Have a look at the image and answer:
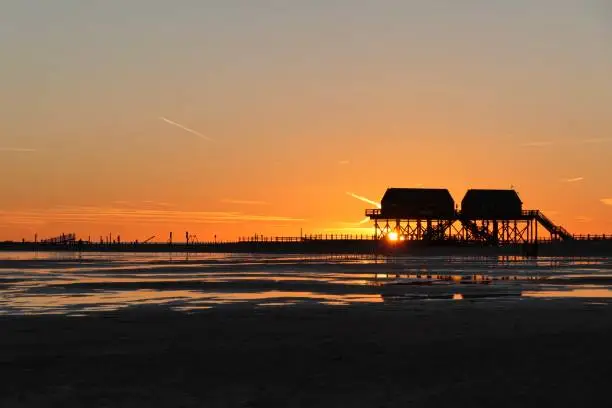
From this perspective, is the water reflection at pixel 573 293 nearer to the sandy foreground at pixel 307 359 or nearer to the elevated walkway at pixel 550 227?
the sandy foreground at pixel 307 359

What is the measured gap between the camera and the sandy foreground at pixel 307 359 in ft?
40.0

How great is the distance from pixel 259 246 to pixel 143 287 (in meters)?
133

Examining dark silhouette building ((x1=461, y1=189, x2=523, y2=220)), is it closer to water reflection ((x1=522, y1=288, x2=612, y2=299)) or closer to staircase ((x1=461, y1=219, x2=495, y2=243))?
staircase ((x1=461, y1=219, x2=495, y2=243))

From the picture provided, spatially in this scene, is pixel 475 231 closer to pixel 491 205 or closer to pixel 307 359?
pixel 491 205

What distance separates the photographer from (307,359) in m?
15.7

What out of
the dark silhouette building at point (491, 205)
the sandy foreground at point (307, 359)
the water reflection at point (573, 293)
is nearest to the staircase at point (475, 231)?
the dark silhouette building at point (491, 205)

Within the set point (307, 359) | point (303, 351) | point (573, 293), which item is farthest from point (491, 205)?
point (307, 359)

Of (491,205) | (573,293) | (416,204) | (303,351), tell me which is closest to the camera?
(303,351)

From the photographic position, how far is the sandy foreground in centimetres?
1220

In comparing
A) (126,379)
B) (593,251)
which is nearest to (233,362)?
(126,379)

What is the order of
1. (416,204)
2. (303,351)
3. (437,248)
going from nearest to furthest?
(303,351) < (437,248) < (416,204)

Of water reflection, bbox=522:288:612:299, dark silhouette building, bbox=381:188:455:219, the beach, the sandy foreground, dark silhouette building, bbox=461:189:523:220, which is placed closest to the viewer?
the sandy foreground

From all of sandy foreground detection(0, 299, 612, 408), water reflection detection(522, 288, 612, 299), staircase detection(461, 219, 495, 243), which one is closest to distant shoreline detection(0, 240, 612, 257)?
staircase detection(461, 219, 495, 243)

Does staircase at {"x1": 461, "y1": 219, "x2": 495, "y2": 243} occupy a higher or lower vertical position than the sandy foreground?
higher
